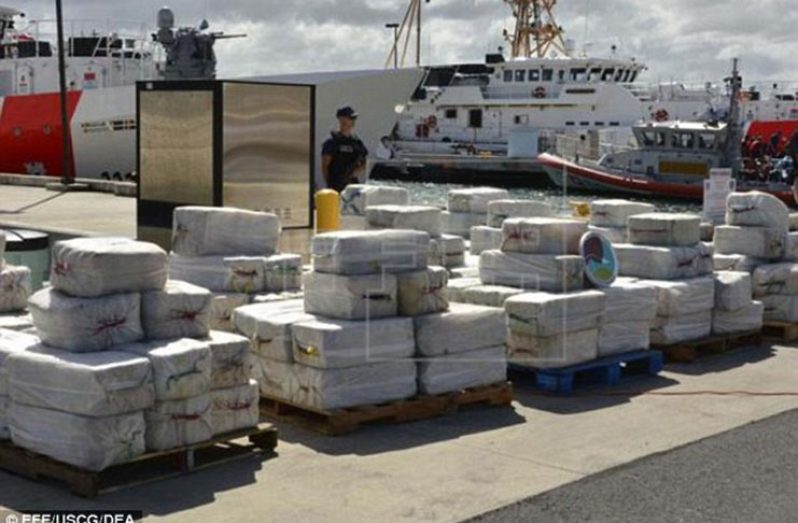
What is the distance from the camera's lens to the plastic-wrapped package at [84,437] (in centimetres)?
582

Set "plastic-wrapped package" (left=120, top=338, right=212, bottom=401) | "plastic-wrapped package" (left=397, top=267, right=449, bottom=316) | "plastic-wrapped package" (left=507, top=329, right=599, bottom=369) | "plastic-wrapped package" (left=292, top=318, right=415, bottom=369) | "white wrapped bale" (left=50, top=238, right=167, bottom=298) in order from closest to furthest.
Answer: "plastic-wrapped package" (left=120, top=338, right=212, bottom=401), "white wrapped bale" (left=50, top=238, right=167, bottom=298), "plastic-wrapped package" (left=292, top=318, right=415, bottom=369), "plastic-wrapped package" (left=397, top=267, right=449, bottom=316), "plastic-wrapped package" (left=507, top=329, right=599, bottom=369)

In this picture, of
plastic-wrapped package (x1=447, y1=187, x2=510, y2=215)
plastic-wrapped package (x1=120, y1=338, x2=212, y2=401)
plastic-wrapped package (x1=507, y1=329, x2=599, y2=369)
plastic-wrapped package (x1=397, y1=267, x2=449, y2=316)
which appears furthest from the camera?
plastic-wrapped package (x1=447, y1=187, x2=510, y2=215)

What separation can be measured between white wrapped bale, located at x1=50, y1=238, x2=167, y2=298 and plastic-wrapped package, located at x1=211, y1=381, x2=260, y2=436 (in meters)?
0.77

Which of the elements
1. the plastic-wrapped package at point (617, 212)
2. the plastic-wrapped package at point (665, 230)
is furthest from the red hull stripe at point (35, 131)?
the plastic-wrapped package at point (665, 230)

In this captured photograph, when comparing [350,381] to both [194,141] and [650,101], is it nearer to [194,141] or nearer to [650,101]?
[194,141]

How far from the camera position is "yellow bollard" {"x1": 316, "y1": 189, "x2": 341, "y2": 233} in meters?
11.7

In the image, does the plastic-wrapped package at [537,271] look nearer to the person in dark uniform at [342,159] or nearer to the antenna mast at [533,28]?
the person in dark uniform at [342,159]

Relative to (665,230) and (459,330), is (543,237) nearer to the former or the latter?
(459,330)

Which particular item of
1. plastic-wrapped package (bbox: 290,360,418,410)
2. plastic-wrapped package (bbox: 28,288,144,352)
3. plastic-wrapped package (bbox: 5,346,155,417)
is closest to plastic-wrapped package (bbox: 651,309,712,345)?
plastic-wrapped package (bbox: 290,360,418,410)

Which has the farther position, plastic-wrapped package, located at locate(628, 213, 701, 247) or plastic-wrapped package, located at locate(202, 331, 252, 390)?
plastic-wrapped package, located at locate(628, 213, 701, 247)

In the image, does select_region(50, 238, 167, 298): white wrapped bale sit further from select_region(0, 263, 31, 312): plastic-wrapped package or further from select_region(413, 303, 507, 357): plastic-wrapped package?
select_region(413, 303, 507, 357): plastic-wrapped package

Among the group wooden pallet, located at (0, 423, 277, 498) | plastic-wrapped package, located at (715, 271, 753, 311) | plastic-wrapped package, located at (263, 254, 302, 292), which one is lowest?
wooden pallet, located at (0, 423, 277, 498)

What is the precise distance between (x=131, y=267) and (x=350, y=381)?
1.69 metres

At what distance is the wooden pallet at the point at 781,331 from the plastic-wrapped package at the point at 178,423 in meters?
6.82
